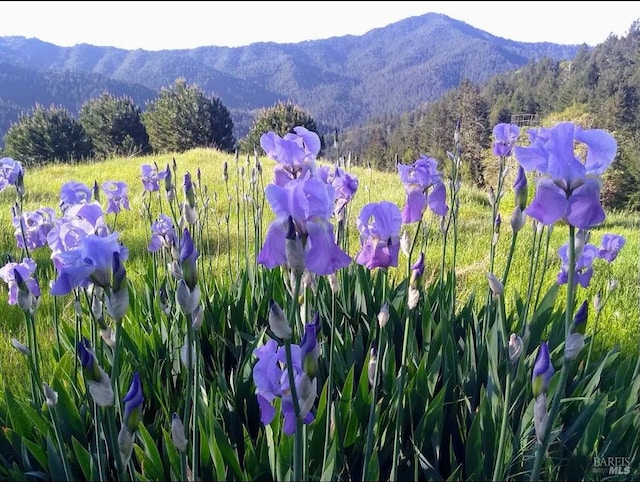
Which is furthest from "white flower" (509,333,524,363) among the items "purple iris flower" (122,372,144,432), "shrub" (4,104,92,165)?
"shrub" (4,104,92,165)

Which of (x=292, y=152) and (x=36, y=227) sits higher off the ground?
(x=292, y=152)

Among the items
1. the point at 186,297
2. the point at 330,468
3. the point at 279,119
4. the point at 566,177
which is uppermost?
the point at 279,119

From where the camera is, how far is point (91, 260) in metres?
1.07

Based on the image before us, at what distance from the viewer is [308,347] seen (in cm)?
100

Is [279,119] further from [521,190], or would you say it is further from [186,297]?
[186,297]

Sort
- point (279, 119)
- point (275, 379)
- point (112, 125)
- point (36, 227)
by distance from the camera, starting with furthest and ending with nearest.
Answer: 1. point (112, 125)
2. point (279, 119)
3. point (36, 227)
4. point (275, 379)

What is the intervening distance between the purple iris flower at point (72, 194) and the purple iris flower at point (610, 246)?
7.72 feet

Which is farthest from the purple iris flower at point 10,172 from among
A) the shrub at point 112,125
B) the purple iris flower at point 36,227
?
the shrub at point 112,125

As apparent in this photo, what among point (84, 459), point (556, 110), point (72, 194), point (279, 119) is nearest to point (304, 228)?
point (84, 459)

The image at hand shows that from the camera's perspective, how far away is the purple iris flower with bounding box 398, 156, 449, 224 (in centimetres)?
190

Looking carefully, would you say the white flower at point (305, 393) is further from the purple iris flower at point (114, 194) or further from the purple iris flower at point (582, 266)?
the purple iris flower at point (114, 194)

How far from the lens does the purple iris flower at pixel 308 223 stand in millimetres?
1049

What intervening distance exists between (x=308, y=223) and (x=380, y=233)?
0.65m

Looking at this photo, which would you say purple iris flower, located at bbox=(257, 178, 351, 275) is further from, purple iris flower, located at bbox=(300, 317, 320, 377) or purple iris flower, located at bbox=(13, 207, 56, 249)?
purple iris flower, located at bbox=(13, 207, 56, 249)
